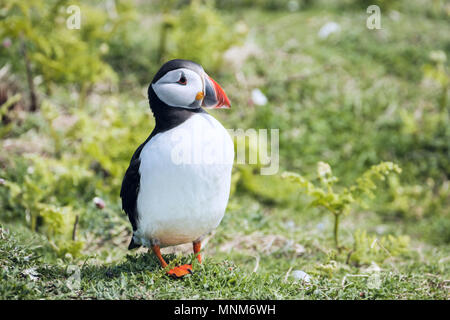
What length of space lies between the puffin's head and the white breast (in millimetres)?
100

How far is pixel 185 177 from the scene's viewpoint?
2.55 metres

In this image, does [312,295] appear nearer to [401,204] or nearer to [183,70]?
[183,70]

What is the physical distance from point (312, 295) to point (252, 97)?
3.84 metres

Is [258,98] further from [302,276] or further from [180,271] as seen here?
[180,271]

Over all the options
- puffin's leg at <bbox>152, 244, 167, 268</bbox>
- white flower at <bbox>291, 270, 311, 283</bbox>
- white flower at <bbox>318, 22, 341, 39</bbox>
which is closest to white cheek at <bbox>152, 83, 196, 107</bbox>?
puffin's leg at <bbox>152, 244, 167, 268</bbox>

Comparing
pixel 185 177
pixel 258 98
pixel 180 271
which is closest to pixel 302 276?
pixel 180 271

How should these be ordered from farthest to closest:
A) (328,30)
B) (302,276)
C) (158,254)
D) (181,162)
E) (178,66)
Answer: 1. (328,30)
2. (302,276)
3. (158,254)
4. (178,66)
5. (181,162)

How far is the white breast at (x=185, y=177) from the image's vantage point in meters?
2.54

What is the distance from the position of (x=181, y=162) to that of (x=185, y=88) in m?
0.41

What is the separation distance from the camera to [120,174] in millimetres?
4410

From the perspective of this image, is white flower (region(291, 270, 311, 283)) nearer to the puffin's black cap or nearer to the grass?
the grass
